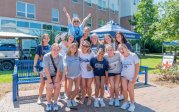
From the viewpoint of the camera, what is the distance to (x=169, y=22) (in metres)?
12.4

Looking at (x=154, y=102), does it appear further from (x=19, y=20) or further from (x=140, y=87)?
(x=19, y=20)

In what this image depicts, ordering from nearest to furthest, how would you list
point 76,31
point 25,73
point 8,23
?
point 76,31
point 25,73
point 8,23

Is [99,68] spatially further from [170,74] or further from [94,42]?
[170,74]

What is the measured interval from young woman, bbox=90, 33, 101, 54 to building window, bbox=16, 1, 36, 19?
791 inches

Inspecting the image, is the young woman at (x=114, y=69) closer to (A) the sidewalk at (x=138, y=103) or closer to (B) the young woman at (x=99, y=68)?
(B) the young woman at (x=99, y=68)

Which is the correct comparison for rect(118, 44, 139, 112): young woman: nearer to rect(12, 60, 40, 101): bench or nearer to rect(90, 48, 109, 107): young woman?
rect(90, 48, 109, 107): young woman

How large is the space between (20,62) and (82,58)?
129 inches

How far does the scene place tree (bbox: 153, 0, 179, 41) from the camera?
39.6ft

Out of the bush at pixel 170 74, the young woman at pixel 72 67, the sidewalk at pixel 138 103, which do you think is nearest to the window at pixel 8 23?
the sidewalk at pixel 138 103

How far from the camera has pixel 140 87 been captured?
9766 millimetres

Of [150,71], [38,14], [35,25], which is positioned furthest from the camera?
[38,14]

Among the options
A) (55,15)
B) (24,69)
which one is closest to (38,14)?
(55,15)

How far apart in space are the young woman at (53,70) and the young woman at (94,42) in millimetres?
1215

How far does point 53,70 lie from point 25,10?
2144cm
